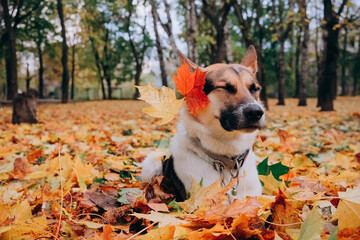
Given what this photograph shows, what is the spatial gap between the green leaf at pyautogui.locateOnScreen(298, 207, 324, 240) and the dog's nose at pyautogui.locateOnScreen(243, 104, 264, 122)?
0.93 m

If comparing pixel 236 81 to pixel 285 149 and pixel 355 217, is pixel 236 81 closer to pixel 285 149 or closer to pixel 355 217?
pixel 355 217

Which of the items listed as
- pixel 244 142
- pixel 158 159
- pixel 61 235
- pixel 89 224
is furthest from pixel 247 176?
pixel 61 235

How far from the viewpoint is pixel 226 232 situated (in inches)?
38.8

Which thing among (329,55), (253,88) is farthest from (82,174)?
(329,55)

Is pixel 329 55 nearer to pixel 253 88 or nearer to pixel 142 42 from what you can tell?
pixel 253 88

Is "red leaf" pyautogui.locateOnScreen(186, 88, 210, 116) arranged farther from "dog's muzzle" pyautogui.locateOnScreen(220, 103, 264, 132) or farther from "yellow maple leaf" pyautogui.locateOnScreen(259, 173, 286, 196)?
"yellow maple leaf" pyautogui.locateOnScreen(259, 173, 286, 196)

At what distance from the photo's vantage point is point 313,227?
0.90 m

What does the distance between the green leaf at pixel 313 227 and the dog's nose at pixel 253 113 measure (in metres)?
0.93

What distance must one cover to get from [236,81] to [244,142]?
0.47 metres

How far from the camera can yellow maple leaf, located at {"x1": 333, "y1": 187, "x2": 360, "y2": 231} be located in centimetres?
99

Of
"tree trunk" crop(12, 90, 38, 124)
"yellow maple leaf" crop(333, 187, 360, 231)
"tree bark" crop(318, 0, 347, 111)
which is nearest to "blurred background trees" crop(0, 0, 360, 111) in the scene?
"tree bark" crop(318, 0, 347, 111)

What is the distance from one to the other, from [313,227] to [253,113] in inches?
38.1

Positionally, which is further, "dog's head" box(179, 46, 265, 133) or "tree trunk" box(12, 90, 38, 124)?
"tree trunk" box(12, 90, 38, 124)

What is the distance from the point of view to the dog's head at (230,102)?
5.95 feet
